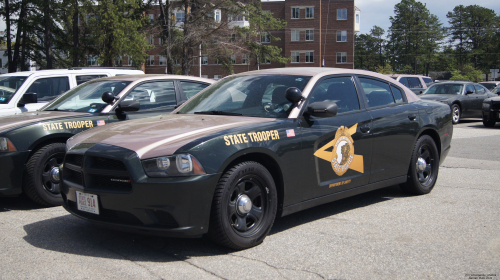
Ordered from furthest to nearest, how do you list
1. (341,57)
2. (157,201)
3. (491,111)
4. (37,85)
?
(341,57) → (491,111) → (37,85) → (157,201)

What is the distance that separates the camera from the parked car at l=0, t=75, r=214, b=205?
5544 mm

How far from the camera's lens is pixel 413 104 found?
241 inches

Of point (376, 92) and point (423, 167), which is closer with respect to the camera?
point (376, 92)

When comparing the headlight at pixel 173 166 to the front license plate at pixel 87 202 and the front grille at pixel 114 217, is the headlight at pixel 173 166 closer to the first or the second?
the front grille at pixel 114 217

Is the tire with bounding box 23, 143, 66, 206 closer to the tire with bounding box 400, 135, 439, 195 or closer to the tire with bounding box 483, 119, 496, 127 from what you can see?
the tire with bounding box 400, 135, 439, 195

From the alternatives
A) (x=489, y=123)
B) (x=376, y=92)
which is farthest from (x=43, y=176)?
(x=489, y=123)

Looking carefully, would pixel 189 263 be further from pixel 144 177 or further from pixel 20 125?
pixel 20 125

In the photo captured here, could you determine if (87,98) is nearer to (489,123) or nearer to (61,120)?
(61,120)

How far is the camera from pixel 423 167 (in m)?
6.20

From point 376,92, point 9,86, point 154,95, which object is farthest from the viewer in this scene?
point 9,86

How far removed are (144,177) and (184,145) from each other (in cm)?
40

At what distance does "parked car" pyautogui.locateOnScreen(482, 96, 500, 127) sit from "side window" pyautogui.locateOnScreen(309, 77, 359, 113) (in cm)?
1328

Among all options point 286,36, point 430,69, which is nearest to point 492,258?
point 286,36

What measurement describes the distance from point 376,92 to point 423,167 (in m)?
1.27
